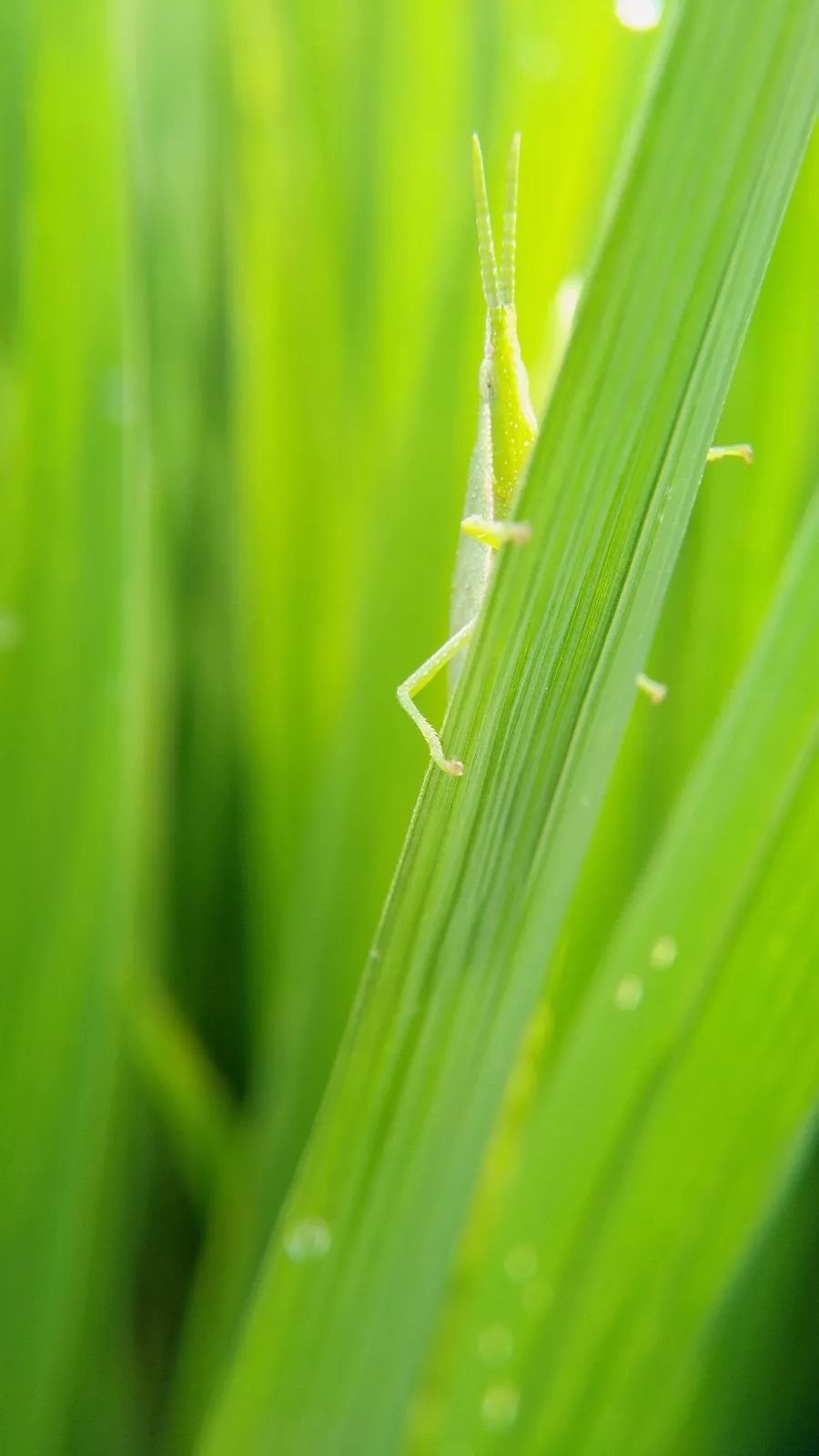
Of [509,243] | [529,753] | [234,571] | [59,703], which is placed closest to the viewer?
[529,753]

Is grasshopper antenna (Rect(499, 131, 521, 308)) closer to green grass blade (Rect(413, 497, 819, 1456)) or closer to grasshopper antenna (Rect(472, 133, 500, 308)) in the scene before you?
grasshopper antenna (Rect(472, 133, 500, 308))

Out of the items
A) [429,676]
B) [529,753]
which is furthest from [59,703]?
[529,753]

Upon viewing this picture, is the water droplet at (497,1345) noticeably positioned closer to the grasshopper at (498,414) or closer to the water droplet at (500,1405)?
the water droplet at (500,1405)

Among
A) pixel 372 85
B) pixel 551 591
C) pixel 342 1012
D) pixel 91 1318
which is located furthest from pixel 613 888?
pixel 372 85

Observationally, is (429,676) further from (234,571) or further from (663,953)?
(234,571)

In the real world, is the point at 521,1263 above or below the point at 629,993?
below

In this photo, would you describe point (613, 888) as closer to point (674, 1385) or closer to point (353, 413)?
point (674, 1385)

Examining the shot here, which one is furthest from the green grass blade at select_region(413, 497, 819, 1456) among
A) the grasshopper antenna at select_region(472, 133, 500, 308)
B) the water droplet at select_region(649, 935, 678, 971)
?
the grasshopper antenna at select_region(472, 133, 500, 308)
